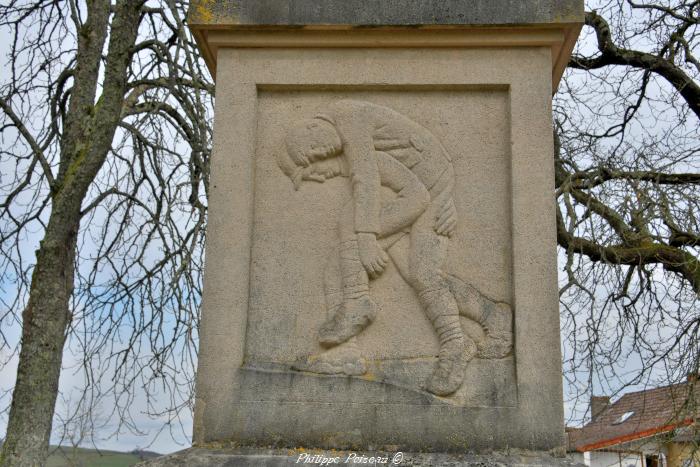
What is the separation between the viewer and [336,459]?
3.54 m

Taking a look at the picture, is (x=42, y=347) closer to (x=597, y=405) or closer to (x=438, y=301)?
(x=438, y=301)

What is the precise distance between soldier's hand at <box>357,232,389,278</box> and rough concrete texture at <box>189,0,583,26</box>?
1106 millimetres

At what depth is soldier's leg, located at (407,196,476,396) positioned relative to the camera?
12.3ft

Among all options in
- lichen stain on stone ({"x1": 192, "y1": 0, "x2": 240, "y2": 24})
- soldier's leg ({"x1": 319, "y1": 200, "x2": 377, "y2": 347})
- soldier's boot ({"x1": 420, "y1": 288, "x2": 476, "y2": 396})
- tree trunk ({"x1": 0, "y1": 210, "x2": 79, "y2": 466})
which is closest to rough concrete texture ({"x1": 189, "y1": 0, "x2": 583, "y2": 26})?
lichen stain on stone ({"x1": 192, "y1": 0, "x2": 240, "y2": 24})

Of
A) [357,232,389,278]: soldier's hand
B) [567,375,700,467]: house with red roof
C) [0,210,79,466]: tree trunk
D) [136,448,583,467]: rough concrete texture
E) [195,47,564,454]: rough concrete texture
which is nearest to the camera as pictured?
[136,448,583,467]: rough concrete texture

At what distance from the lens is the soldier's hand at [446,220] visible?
155 inches

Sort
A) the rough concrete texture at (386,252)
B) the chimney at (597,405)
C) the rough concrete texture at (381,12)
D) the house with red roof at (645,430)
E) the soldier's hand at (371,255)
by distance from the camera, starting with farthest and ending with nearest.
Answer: the house with red roof at (645,430)
the chimney at (597,405)
the rough concrete texture at (381,12)
the soldier's hand at (371,255)
the rough concrete texture at (386,252)

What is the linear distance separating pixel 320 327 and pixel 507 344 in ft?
2.98

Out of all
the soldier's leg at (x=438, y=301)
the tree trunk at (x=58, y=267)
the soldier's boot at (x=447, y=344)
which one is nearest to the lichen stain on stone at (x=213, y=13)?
the soldier's leg at (x=438, y=301)

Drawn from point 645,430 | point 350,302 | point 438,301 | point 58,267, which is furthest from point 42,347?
point 645,430

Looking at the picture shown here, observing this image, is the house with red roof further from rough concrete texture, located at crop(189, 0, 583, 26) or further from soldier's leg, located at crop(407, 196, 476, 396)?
rough concrete texture, located at crop(189, 0, 583, 26)

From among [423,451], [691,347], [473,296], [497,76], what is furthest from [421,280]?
[691,347]

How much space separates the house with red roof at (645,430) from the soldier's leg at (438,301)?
4.73 m

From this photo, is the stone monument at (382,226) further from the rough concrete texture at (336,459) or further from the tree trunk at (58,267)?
the tree trunk at (58,267)
